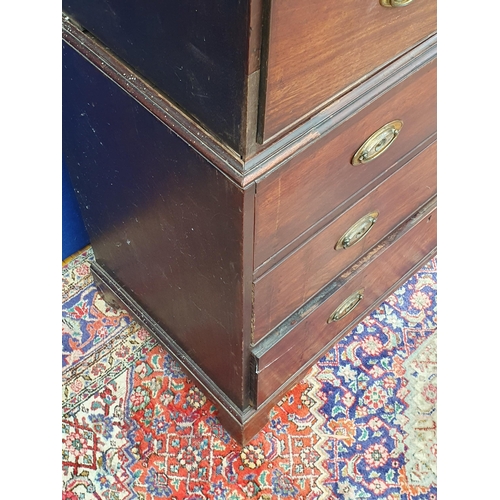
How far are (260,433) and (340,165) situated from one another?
2.34ft

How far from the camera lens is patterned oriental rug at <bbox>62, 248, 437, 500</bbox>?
4.26 feet

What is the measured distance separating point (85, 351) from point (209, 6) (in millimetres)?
1024

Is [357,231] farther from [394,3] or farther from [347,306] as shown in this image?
[394,3]

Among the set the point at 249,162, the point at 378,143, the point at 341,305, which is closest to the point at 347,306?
the point at 341,305

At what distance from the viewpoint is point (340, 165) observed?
2.95 ft

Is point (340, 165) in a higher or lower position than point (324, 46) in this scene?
lower

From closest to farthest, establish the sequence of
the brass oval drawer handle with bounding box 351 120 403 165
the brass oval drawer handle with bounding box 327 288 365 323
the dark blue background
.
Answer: the brass oval drawer handle with bounding box 351 120 403 165, the brass oval drawer handle with bounding box 327 288 365 323, the dark blue background

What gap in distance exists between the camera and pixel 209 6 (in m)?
0.64

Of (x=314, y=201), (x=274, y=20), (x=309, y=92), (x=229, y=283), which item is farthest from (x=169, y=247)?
(x=274, y=20)

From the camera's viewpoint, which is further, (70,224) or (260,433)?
(70,224)

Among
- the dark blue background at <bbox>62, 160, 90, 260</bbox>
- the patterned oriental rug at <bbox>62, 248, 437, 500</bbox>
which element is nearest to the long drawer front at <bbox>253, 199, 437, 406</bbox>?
the patterned oriental rug at <bbox>62, 248, 437, 500</bbox>

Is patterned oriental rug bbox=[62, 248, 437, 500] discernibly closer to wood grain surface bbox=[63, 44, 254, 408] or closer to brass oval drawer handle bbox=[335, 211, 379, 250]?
wood grain surface bbox=[63, 44, 254, 408]

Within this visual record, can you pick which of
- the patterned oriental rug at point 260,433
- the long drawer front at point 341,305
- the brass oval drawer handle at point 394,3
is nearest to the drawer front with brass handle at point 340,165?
the brass oval drawer handle at point 394,3

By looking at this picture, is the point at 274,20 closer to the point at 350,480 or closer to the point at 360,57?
the point at 360,57
